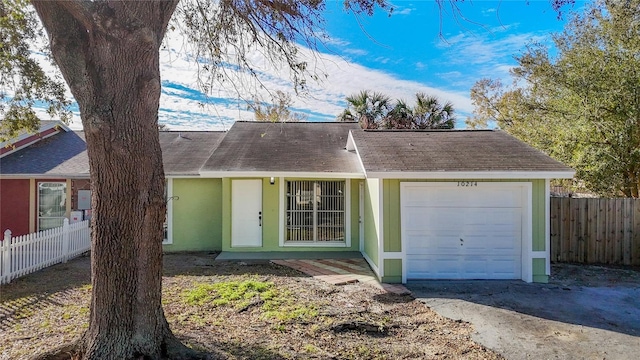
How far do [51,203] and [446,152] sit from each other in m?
12.3

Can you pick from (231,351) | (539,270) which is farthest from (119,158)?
(539,270)

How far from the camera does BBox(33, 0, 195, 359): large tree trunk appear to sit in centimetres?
364

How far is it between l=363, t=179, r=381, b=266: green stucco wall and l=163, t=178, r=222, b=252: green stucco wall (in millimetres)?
4552

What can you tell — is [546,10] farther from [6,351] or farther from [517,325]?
[6,351]

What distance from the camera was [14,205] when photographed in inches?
454

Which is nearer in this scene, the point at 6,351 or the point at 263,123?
the point at 6,351

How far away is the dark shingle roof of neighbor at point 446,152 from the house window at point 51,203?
31.8 feet

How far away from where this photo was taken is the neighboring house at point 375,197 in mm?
7727

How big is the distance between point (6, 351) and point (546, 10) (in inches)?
319

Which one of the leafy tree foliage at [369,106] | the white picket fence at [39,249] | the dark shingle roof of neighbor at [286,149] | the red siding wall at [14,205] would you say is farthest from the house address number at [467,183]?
the red siding wall at [14,205]

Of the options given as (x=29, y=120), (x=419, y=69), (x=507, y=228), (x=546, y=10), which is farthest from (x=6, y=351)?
(x=419, y=69)

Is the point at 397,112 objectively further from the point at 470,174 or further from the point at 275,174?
the point at 470,174

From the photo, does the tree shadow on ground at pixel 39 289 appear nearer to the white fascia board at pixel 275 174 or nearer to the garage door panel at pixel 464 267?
the white fascia board at pixel 275 174

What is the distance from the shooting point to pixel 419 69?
10.6 meters
